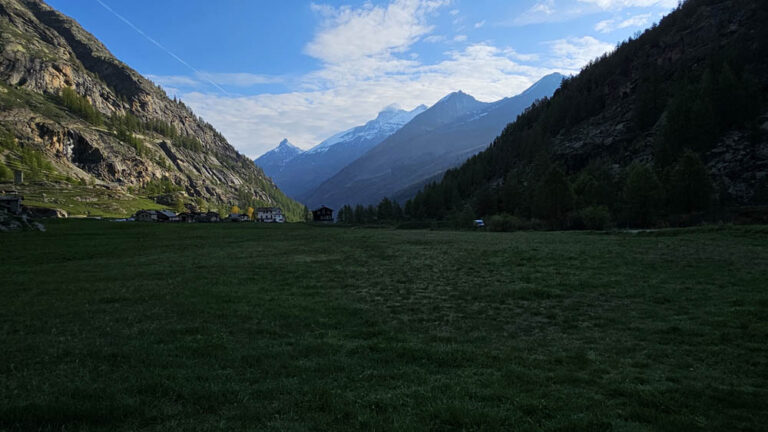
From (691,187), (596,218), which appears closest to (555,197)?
(596,218)

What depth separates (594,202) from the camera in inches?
3142

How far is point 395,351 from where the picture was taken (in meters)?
11.6

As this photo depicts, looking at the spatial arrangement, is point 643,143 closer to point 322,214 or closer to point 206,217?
point 322,214

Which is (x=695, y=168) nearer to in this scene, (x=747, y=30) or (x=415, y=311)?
(x=415, y=311)

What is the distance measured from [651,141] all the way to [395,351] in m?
135

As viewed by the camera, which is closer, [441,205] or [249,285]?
[249,285]

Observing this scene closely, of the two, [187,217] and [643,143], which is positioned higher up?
[643,143]

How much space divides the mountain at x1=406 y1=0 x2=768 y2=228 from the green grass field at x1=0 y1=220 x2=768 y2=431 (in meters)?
49.2

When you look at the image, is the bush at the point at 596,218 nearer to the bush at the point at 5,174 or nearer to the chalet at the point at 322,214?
the chalet at the point at 322,214

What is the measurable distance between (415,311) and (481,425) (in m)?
9.79

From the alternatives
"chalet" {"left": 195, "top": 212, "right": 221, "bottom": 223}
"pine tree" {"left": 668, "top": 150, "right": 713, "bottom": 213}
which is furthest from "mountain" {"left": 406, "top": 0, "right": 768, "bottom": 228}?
"chalet" {"left": 195, "top": 212, "right": 221, "bottom": 223}

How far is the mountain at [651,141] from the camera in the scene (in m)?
67.9

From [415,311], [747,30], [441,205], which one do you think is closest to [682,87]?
[747,30]

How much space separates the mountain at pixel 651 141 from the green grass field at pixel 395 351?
161 feet
